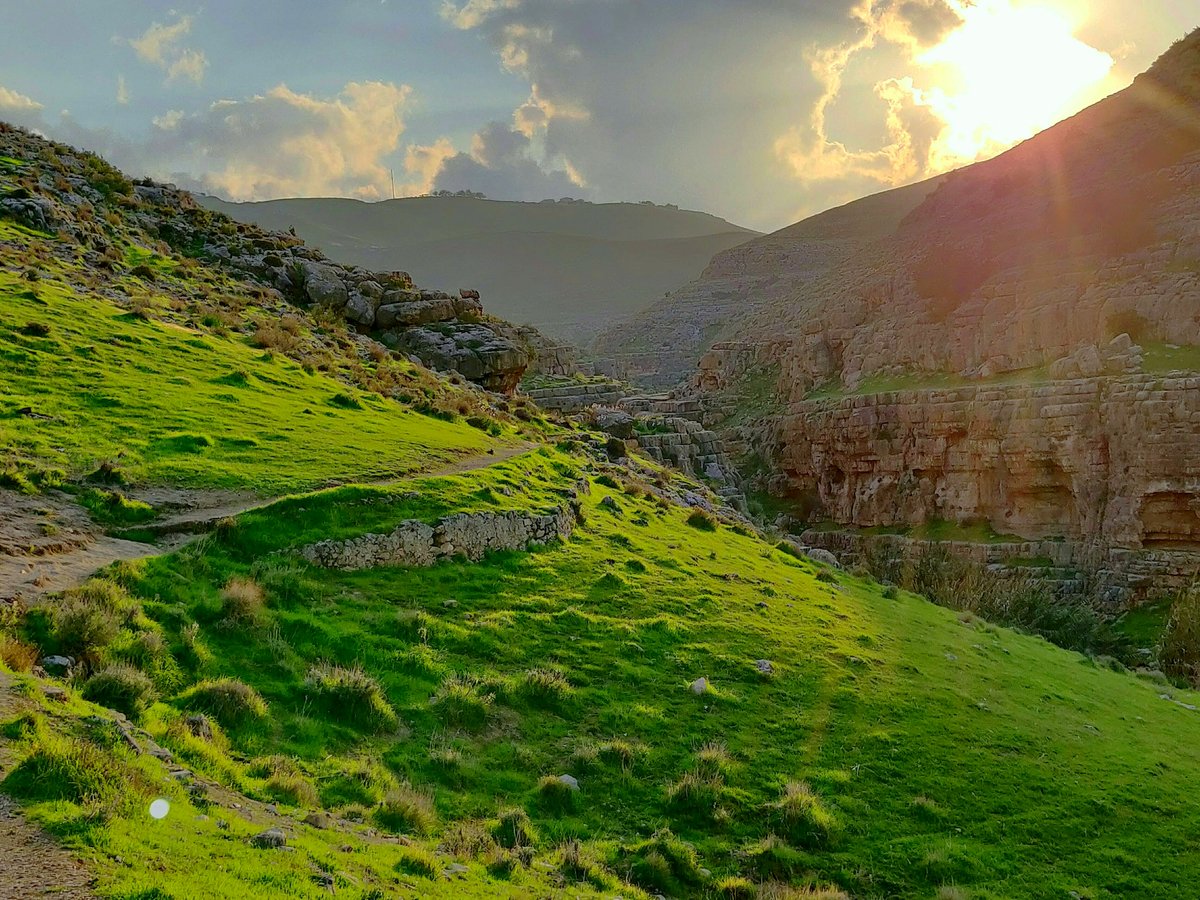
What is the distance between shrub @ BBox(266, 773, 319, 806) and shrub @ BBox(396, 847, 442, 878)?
132 cm

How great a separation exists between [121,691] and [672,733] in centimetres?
779

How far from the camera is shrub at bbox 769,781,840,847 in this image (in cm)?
1046

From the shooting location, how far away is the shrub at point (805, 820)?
10.5 metres

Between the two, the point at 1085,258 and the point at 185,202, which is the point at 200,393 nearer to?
the point at 185,202

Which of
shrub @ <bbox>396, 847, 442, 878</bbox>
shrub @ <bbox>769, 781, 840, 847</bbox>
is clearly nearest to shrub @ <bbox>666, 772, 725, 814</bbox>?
shrub @ <bbox>769, 781, 840, 847</bbox>

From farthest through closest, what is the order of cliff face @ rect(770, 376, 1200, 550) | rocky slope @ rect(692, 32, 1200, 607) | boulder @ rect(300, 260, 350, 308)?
rocky slope @ rect(692, 32, 1200, 607) → cliff face @ rect(770, 376, 1200, 550) → boulder @ rect(300, 260, 350, 308)

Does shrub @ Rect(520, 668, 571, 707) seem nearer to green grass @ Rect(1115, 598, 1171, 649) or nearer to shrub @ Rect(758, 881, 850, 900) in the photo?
shrub @ Rect(758, 881, 850, 900)

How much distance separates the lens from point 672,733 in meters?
12.5

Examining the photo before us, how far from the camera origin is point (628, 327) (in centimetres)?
17112

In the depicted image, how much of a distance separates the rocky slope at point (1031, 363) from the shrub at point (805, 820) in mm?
52006

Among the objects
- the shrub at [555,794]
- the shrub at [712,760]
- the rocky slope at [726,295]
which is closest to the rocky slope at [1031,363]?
the rocky slope at [726,295]

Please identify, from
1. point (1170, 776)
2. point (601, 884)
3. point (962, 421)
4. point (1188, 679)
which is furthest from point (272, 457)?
point (962, 421)

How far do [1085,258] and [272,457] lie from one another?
250 ft

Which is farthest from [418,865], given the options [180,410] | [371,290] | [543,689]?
[371,290]
